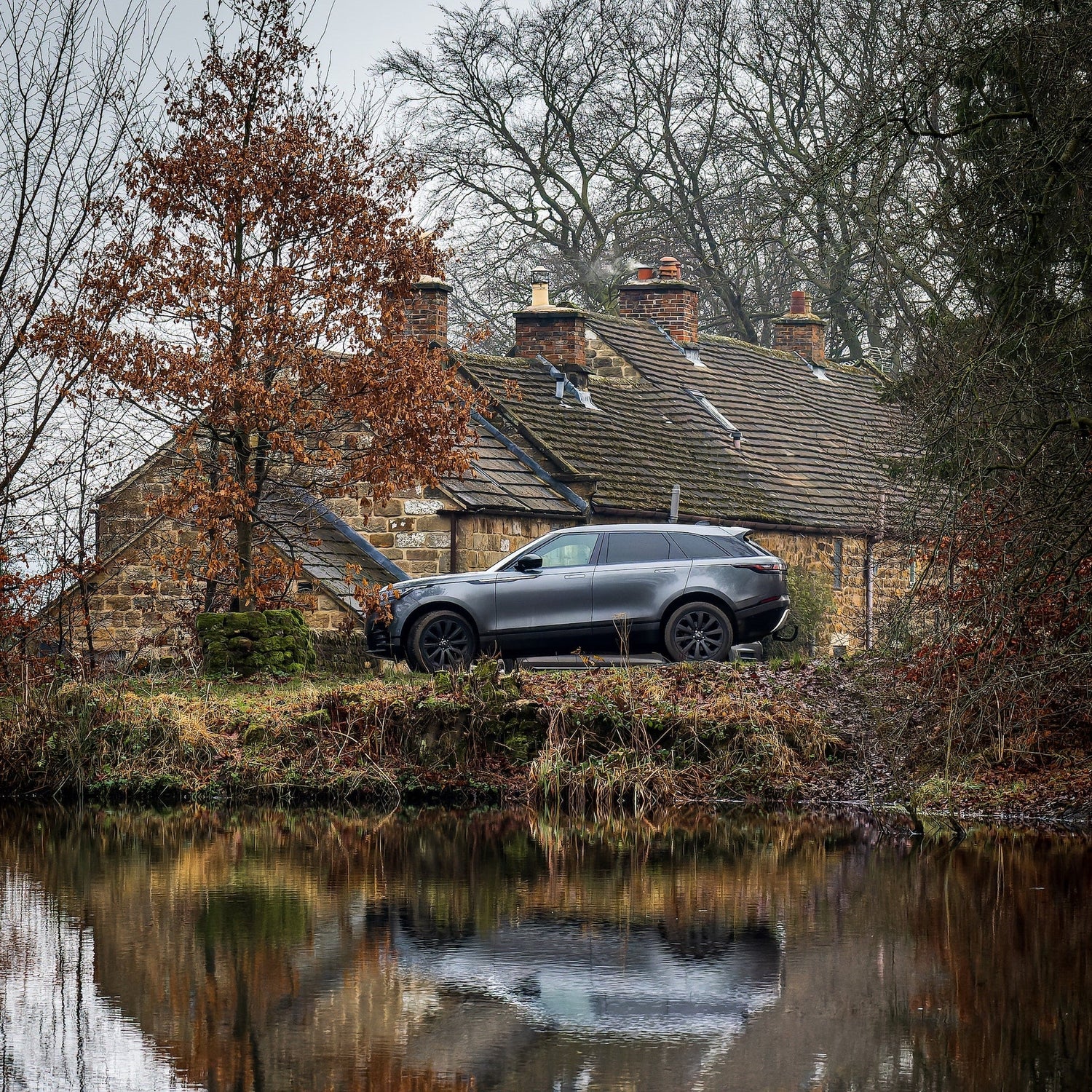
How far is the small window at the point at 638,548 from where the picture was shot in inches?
838

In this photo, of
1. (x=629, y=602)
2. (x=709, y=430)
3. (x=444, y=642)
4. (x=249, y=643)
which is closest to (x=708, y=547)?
(x=629, y=602)

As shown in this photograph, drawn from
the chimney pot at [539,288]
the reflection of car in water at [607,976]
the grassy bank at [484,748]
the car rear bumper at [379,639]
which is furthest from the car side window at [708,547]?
the chimney pot at [539,288]

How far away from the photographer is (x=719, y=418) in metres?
34.6

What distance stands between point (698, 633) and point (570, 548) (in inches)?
74.0

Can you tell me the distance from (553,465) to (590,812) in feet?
46.3

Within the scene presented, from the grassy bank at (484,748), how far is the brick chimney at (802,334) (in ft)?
83.0

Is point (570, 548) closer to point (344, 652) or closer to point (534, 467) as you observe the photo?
point (344, 652)

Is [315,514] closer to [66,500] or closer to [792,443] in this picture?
[66,500]

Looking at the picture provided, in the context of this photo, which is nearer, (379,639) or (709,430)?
(379,639)

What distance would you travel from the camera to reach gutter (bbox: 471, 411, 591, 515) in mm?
28297

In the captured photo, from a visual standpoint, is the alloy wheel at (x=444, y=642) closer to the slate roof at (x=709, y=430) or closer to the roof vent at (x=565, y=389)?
the slate roof at (x=709, y=430)

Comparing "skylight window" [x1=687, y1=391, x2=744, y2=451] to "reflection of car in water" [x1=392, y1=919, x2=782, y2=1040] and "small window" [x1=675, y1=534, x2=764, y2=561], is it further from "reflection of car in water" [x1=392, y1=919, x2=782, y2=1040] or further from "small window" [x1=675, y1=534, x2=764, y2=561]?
"reflection of car in water" [x1=392, y1=919, x2=782, y2=1040]

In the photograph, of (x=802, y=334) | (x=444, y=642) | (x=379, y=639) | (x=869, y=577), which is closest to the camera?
(x=444, y=642)

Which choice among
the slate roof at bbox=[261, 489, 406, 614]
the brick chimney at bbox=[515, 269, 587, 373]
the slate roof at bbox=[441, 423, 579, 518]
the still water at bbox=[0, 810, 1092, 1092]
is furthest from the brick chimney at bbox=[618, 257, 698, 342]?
the still water at bbox=[0, 810, 1092, 1092]
